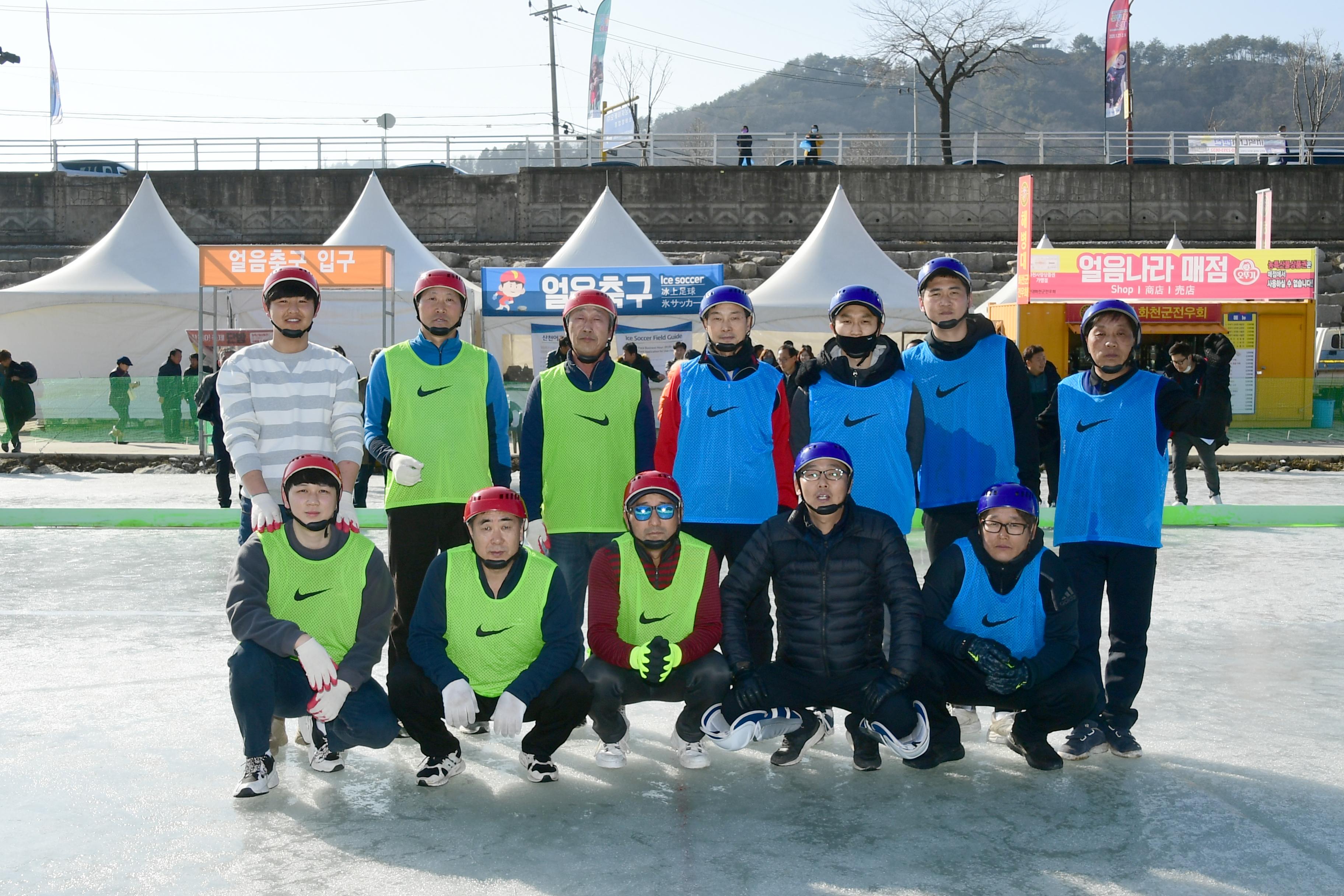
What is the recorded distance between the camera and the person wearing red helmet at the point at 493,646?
12.2ft

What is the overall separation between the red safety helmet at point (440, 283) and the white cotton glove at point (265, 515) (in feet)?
2.77

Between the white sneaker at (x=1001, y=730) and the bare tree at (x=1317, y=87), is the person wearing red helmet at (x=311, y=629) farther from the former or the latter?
the bare tree at (x=1317, y=87)

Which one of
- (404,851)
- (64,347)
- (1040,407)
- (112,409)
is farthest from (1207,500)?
(64,347)

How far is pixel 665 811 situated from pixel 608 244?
637 inches

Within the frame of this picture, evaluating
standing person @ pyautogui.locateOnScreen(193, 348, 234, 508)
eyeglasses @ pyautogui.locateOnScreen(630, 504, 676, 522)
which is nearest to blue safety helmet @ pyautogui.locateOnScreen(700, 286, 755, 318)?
eyeglasses @ pyautogui.locateOnScreen(630, 504, 676, 522)

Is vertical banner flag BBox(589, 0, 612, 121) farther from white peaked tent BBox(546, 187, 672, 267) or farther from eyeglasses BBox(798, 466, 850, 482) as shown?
eyeglasses BBox(798, 466, 850, 482)

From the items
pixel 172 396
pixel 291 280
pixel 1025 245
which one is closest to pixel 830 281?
pixel 1025 245

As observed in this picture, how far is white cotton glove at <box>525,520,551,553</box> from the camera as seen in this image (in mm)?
4250

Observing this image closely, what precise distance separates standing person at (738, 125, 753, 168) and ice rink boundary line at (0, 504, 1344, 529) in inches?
743

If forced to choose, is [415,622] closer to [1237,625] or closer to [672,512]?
[672,512]

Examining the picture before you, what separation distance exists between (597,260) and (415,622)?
15244 millimetres

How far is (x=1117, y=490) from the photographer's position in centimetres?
409

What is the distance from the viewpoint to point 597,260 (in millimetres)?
18703

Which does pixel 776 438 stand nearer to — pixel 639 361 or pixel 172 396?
pixel 639 361
